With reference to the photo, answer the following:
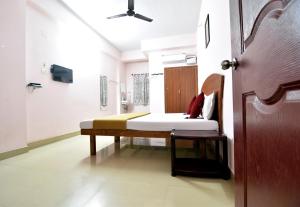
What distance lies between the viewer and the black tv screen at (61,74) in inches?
138

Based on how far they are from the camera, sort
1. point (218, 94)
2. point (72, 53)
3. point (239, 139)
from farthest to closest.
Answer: point (72, 53)
point (218, 94)
point (239, 139)

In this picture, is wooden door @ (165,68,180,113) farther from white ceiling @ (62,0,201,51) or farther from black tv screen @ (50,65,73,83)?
black tv screen @ (50,65,73,83)

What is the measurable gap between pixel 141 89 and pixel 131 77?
719mm

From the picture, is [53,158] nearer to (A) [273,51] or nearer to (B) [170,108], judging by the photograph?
(A) [273,51]

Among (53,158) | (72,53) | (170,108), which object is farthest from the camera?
(170,108)

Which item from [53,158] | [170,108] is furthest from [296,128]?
[170,108]

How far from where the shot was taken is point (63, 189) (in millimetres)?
1517

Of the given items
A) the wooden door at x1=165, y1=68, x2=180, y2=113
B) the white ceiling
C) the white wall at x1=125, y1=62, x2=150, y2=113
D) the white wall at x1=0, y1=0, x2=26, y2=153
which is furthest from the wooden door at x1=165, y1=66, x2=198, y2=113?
the white wall at x1=0, y1=0, x2=26, y2=153

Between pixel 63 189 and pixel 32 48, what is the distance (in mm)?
2641

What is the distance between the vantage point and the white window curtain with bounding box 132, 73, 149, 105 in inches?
282

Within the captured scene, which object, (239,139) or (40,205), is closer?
(239,139)

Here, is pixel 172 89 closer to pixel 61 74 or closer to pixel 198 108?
pixel 198 108

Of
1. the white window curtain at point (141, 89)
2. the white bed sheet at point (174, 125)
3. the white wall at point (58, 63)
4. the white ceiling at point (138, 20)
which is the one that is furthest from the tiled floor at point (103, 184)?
the white window curtain at point (141, 89)

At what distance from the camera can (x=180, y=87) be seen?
17.2 ft
